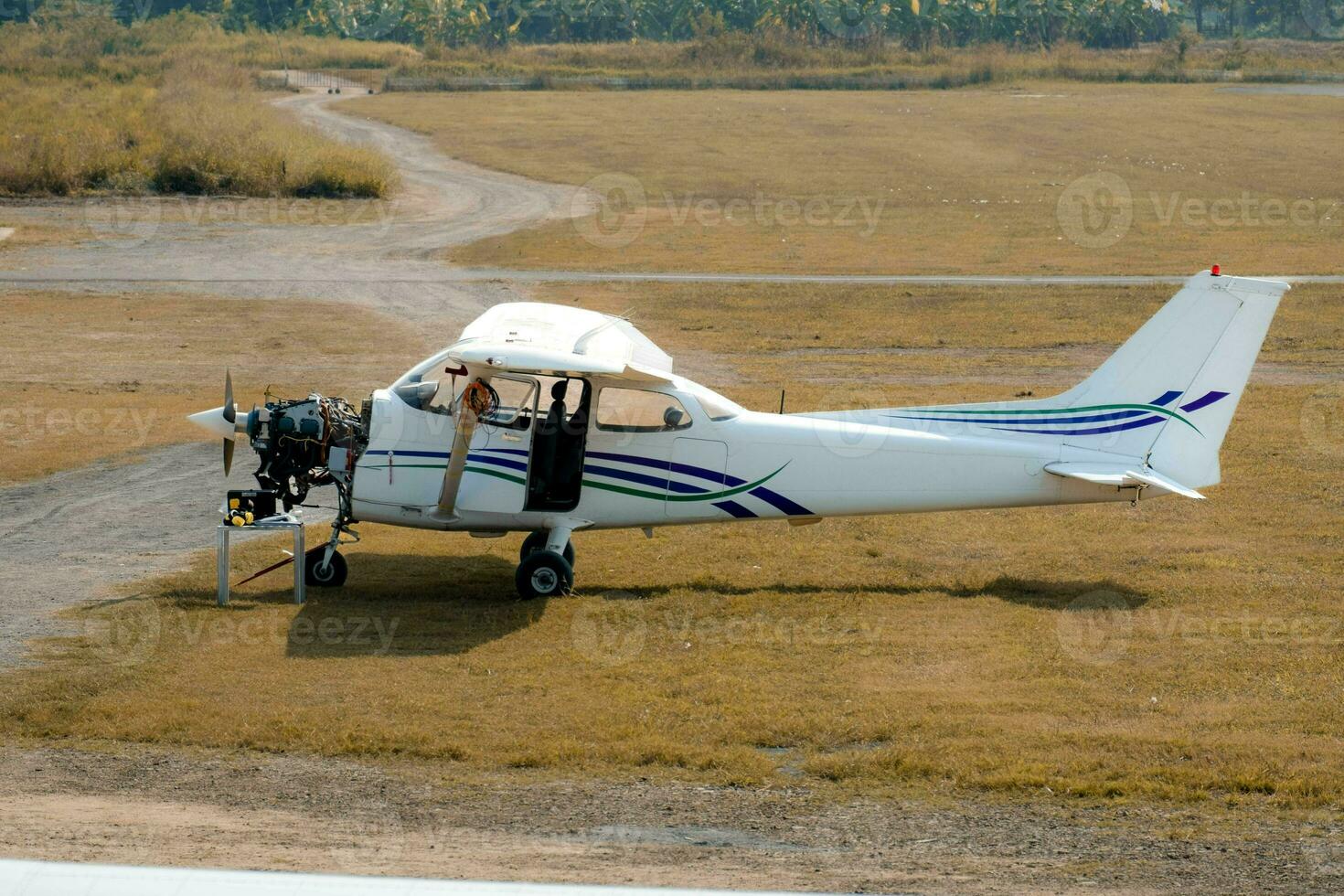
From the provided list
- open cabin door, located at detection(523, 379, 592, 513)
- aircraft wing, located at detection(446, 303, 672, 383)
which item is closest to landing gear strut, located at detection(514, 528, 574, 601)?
open cabin door, located at detection(523, 379, 592, 513)

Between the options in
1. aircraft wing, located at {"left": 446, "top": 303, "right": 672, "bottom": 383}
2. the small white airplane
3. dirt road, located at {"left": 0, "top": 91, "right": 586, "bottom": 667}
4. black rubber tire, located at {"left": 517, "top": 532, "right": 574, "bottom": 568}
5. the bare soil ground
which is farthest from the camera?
dirt road, located at {"left": 0, "top": 91, "right": 586, "bottom": 667}

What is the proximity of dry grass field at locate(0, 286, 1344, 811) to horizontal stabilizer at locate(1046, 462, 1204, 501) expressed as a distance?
1.21 meters

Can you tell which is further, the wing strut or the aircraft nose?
the aircraft nose

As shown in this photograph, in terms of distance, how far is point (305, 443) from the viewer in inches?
571

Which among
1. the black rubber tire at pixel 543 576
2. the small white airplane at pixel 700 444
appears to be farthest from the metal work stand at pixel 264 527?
the black rubber tire at pixel 543 576

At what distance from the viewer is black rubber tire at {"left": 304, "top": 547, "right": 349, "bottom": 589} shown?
49.2 ft

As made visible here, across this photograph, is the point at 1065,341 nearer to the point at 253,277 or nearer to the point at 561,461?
the point at 561,461

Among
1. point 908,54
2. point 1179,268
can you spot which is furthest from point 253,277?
point 908,54

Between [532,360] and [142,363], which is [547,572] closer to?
[532,360]

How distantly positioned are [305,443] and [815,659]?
5.59 m

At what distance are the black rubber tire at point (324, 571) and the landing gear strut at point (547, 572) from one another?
1955 millimetres

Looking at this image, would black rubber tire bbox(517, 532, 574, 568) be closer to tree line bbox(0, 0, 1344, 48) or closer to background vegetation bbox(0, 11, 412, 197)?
background vegetation bbox(0, 11, 412, 197)

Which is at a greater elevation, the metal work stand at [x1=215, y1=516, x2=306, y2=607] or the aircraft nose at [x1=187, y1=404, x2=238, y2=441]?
the aircraft nose at [x1=187, y1=404, x2=238, y2=441]

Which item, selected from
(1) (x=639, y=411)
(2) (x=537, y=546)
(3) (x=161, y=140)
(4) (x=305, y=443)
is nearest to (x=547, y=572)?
(2) (x=537, y=546)
